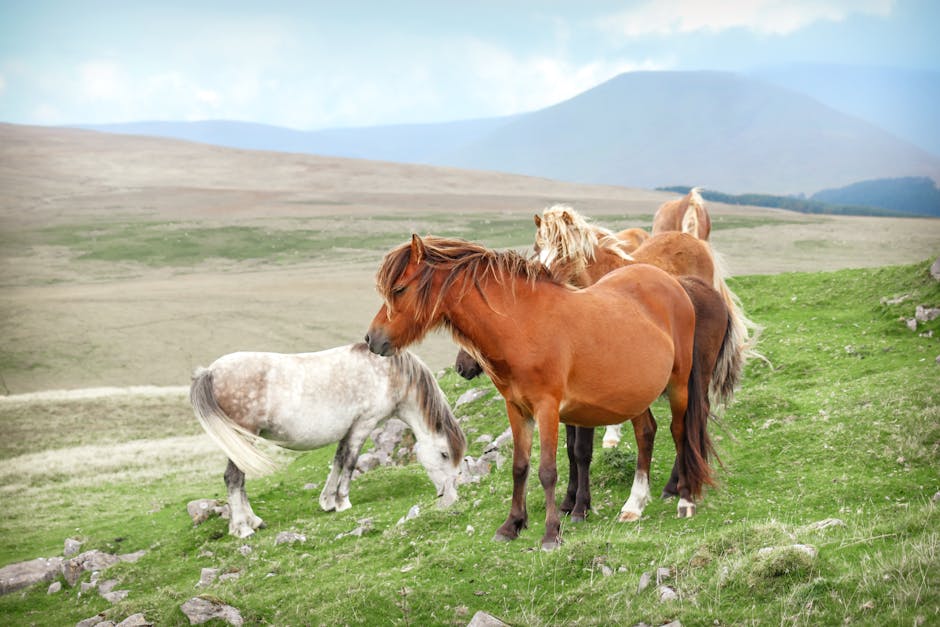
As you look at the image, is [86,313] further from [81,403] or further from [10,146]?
[10,146]

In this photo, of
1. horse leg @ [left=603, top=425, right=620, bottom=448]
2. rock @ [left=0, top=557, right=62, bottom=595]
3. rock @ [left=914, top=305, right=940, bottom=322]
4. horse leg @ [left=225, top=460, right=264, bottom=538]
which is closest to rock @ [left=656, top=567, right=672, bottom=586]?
horse leg @ [left=603, top=425, right=620, bottom=448]

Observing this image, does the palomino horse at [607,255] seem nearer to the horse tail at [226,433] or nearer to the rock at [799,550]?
the rock at [799,550]

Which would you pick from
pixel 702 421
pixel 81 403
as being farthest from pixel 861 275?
pixel 81 403

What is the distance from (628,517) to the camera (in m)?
7.28

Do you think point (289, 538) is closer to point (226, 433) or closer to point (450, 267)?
point (226, 433)

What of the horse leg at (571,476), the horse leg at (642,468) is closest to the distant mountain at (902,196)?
the horse leg at (642,468)

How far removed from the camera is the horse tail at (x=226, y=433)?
33.0 feet

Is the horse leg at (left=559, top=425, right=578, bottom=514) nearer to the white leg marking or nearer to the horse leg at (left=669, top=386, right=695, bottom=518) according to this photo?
the white leg marking

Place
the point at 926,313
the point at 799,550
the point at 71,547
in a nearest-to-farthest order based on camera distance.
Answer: the point at 799,550 → the point at 71,547 → the point at 926,313

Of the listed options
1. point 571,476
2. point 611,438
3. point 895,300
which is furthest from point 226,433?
point 895,300

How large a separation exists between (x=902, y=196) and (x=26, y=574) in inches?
6216

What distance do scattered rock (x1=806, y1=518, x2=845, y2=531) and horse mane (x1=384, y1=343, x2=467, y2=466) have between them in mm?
5736

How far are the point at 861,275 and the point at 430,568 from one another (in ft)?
51.5

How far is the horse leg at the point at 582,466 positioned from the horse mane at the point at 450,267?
5.59ft
